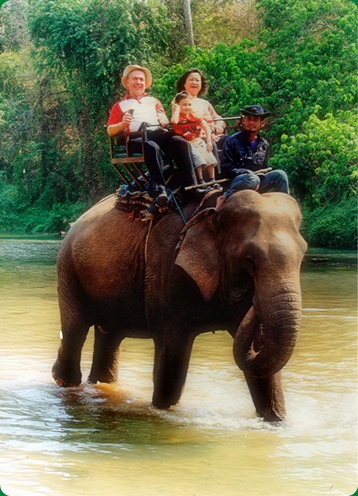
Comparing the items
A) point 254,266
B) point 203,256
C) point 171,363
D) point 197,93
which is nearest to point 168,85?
point 197,93

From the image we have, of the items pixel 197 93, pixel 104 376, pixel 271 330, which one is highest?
pixel 197 93

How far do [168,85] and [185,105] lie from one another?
16.2m

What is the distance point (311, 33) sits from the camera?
71.1 ft

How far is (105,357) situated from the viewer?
7117 millimetres

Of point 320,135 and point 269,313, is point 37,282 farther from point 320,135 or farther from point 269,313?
point 269,313

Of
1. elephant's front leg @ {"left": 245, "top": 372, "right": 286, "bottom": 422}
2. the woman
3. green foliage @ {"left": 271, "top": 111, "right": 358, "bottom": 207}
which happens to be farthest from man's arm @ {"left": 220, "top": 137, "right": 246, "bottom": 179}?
green foliage @ {"left": 271, "top": 111, "right": 358, "bottom": 207}

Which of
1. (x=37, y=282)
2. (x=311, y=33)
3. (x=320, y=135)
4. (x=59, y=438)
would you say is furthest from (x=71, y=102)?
(x=59, y=438)

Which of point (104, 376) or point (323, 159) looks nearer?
point (104, 376)

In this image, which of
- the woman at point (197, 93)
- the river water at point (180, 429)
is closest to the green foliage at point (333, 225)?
the river water at point (180, 429)

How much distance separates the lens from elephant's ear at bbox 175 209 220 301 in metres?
5.42

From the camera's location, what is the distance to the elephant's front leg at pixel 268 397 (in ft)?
18.4

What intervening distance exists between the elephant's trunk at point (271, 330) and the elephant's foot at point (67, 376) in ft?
7.34

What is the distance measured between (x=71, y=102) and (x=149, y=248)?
2299 centimetres

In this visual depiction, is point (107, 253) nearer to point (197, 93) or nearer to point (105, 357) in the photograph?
point (105, 357)
